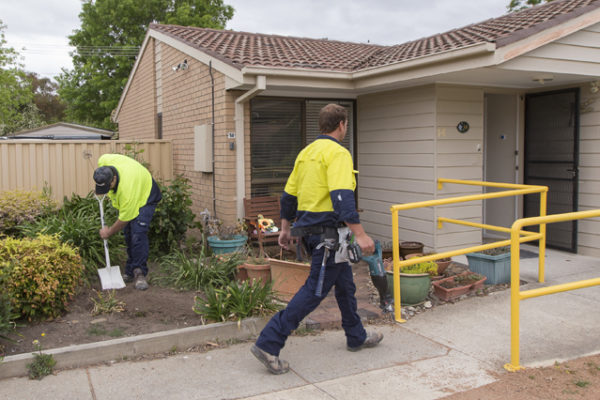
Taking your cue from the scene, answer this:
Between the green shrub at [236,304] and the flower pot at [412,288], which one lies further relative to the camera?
the flower pot at [412,288]

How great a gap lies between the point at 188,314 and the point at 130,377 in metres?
1.14

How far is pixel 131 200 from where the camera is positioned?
5.73 metres

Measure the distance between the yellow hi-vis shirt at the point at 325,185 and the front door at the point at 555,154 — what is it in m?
5.23

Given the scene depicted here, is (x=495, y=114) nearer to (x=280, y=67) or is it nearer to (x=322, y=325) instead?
(x=280, y=67)

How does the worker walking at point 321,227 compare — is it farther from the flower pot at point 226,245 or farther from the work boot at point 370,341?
the flower pot at point 226,245

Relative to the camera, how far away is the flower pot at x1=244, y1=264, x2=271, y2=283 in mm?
5578

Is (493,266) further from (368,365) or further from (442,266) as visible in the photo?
(368,365)

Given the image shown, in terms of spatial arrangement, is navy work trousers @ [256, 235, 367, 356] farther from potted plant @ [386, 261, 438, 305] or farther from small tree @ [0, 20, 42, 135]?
small tree @ [0, 20, 42, 135]

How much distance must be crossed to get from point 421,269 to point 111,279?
3295mm

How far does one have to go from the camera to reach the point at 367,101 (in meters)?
8.88

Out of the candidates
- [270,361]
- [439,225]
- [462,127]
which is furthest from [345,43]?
[270,361]

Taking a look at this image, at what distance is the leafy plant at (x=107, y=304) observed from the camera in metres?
5.07

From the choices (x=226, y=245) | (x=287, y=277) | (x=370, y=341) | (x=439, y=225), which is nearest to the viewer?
(x=370, y=341)

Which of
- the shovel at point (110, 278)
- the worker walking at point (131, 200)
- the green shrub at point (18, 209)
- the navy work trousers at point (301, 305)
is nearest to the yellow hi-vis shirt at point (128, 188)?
the worker walking at point (131, 200)
